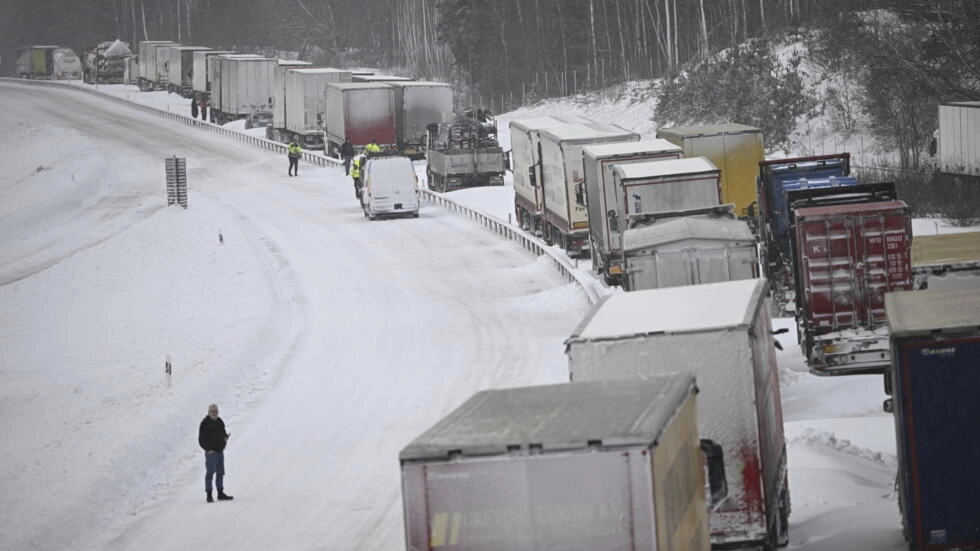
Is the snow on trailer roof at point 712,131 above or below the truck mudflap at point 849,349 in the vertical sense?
above

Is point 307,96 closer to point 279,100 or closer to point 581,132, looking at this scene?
point 279,100

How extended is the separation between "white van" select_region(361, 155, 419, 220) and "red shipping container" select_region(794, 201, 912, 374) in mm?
24580

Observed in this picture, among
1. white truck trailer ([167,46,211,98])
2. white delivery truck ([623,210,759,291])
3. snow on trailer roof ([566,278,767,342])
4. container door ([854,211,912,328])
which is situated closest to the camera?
snow on trailer roof ([566,278,767,342])

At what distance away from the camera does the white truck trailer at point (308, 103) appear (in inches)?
2566

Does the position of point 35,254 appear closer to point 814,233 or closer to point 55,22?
point 814,233

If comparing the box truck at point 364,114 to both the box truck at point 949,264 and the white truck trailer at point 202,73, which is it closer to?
the white truck trailer at point 202,73

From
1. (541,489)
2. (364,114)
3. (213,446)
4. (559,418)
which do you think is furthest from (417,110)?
(541,489)

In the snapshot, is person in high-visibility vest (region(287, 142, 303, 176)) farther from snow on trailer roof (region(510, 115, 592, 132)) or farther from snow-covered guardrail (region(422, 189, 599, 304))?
snow on trailer roof (region(510, 115, 592, 132))

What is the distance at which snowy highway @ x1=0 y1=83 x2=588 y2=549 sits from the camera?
58.6 feet

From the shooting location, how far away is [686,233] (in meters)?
21.7

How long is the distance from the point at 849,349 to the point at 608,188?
898cm

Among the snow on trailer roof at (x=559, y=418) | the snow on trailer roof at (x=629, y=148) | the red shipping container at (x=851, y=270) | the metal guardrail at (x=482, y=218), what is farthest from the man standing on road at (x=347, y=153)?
the snow on trailer roof at (x=559, y=418)

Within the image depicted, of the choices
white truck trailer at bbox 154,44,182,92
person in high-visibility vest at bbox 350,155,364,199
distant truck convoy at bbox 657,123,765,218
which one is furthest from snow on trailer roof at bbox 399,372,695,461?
white truck trailer at bbox 154,44,182,92

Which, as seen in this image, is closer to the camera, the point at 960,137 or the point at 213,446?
the point at 213,446
